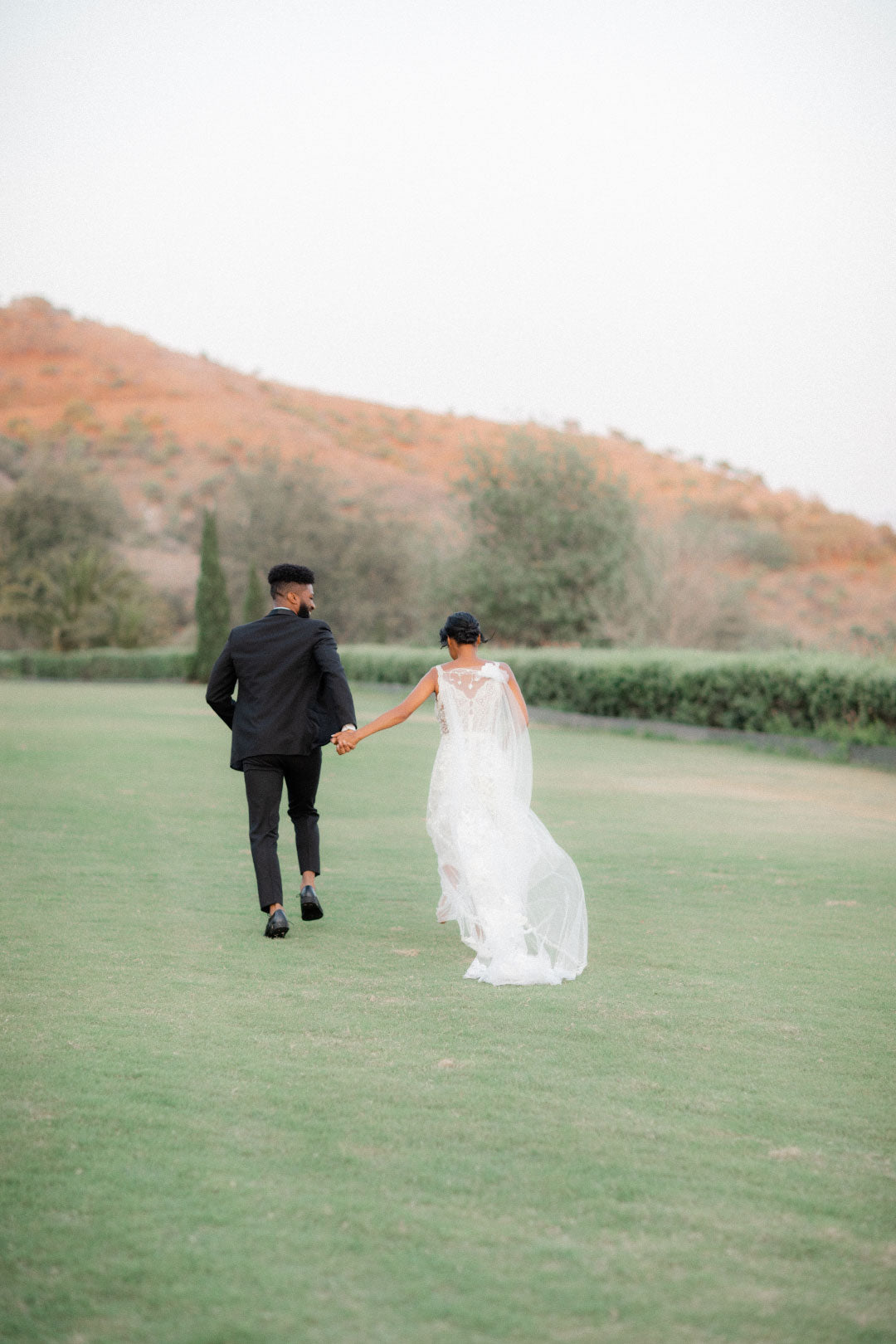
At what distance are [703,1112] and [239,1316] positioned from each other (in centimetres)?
193

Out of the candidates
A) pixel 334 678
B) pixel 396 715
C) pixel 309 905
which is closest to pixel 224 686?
pixel 334 678

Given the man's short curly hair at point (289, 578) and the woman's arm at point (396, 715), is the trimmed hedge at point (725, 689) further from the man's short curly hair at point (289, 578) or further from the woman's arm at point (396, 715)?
the man's short curly hair at point (289, 578)

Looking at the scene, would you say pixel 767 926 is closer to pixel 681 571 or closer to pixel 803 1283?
pixel 803 1283

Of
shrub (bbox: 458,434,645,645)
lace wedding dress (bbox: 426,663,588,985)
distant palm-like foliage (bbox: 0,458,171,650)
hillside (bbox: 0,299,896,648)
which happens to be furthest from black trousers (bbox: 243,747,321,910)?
distant palm-like foliage (bbox: 0,458,171,650)

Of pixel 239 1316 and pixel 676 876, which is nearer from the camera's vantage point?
pixel 239 1316

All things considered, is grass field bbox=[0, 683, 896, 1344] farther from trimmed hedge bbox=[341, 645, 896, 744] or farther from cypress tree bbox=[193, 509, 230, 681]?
cypress tree bbox=[193, 509, 230, 681]

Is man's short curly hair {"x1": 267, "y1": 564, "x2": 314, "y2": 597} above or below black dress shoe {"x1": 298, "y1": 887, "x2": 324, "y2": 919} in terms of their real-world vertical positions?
above

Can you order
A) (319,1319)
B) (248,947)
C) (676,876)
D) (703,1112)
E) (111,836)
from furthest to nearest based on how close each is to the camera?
(111,836) < (676,876) < (248,947) < (703,1112) < (319,1319)

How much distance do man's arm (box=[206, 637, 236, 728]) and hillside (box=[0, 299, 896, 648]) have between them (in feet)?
169

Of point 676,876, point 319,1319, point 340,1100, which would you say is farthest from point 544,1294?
point 676,876

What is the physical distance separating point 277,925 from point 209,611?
140 feet

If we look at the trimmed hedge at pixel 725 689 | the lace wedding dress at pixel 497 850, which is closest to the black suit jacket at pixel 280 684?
the lace wedding dress at pixel 497 850

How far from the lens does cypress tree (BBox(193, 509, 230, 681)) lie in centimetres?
4834

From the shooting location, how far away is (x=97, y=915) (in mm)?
7254
